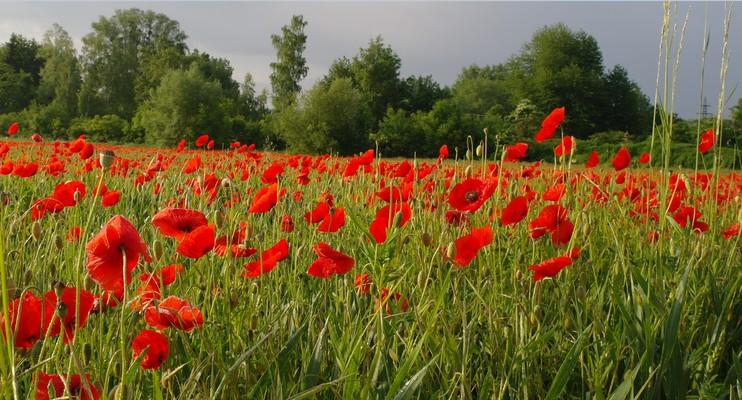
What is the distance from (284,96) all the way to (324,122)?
14.9m

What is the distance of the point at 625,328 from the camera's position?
131 centimetres

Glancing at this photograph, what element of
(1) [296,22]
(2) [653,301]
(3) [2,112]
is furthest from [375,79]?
(2) [653,301]

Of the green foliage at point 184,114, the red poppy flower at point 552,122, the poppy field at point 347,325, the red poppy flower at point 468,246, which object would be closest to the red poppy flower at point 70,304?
the poppy field at point 347,325

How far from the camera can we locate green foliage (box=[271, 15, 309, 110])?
1708 inches

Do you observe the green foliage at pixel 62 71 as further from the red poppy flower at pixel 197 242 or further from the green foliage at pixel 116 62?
the red poppy flower at pixel 197 242

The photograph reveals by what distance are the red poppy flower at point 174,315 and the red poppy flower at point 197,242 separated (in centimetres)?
17

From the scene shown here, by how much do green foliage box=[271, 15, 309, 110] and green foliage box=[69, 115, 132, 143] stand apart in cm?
1103

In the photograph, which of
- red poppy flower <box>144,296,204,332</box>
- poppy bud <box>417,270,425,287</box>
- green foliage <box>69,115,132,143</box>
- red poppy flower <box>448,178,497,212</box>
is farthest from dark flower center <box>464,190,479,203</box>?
green foliage <box>69,115,132,143</box>

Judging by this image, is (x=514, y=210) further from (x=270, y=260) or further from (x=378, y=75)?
(x=378, y=75)

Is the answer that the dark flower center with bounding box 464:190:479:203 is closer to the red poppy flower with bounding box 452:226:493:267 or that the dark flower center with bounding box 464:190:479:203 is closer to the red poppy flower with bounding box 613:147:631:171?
the red poppy flower with bounding box 452:226:493:267

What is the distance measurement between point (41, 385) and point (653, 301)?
1.16m

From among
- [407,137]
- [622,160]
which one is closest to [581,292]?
[622,160]

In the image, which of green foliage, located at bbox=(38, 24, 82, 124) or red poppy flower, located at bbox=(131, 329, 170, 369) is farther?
green foliage, located at bbox=(38, 24, 82, 124)

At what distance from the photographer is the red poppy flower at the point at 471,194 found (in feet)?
4.98
